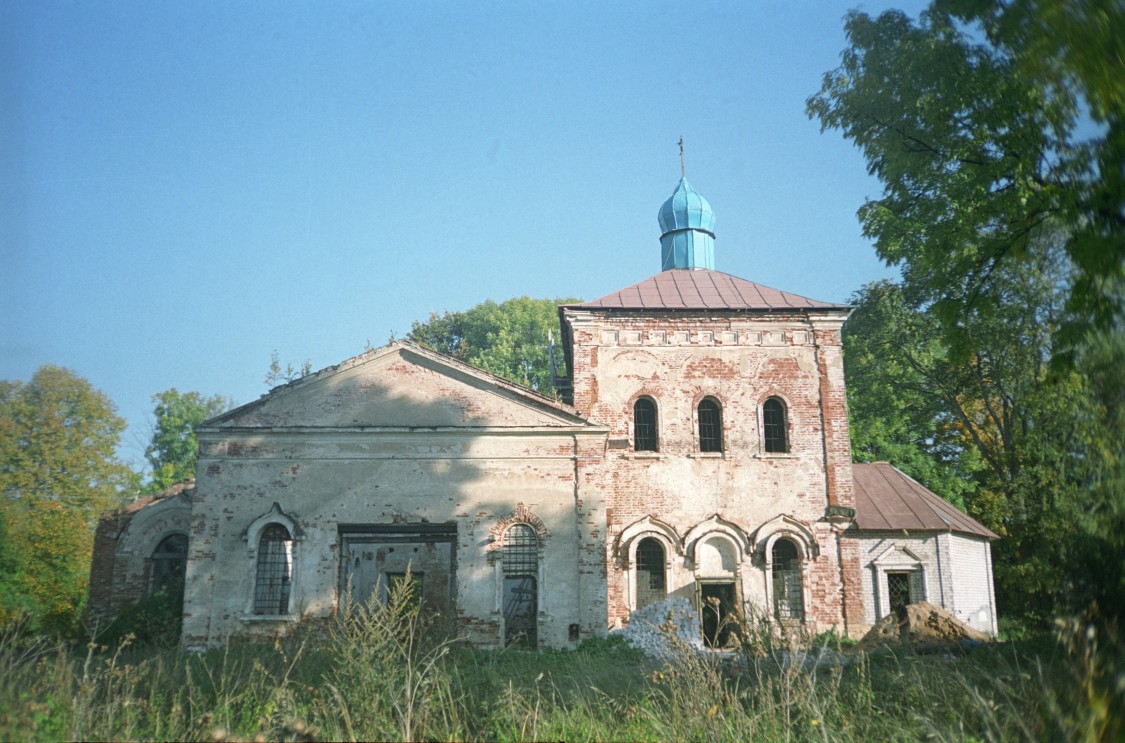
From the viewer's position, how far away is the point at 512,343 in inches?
1720

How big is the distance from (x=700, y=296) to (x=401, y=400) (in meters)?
8.75

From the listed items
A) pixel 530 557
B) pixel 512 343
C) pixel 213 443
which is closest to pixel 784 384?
pixel 530 557

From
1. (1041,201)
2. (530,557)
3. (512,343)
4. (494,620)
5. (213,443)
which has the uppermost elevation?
(512,343)

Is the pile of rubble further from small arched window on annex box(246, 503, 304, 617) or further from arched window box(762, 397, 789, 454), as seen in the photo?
small arched window on annex box(246, 503, 304, 617)

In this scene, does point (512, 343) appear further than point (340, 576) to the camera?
Yes

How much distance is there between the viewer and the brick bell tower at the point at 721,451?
19.5 m

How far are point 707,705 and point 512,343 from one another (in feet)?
124

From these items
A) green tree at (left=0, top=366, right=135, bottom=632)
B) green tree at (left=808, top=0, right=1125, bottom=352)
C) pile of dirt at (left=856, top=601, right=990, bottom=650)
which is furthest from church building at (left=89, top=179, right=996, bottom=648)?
green tree at (left=808, top=0, right=1125, bottom=352)

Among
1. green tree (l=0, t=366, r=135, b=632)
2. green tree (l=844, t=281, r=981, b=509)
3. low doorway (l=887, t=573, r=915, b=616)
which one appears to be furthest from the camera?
green tree (l=844, t=281, r=981, b=509)

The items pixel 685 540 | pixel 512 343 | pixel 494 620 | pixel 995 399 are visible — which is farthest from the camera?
pixel 512 343

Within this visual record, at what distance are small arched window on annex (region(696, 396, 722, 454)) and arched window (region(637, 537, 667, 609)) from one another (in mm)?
2726

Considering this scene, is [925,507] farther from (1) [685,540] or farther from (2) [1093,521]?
(2) [1093,521]

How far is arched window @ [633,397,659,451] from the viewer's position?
20.5m

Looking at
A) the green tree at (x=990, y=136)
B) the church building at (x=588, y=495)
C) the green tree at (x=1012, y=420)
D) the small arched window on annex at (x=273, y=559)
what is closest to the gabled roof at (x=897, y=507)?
the church building at (x=588, y=495)
